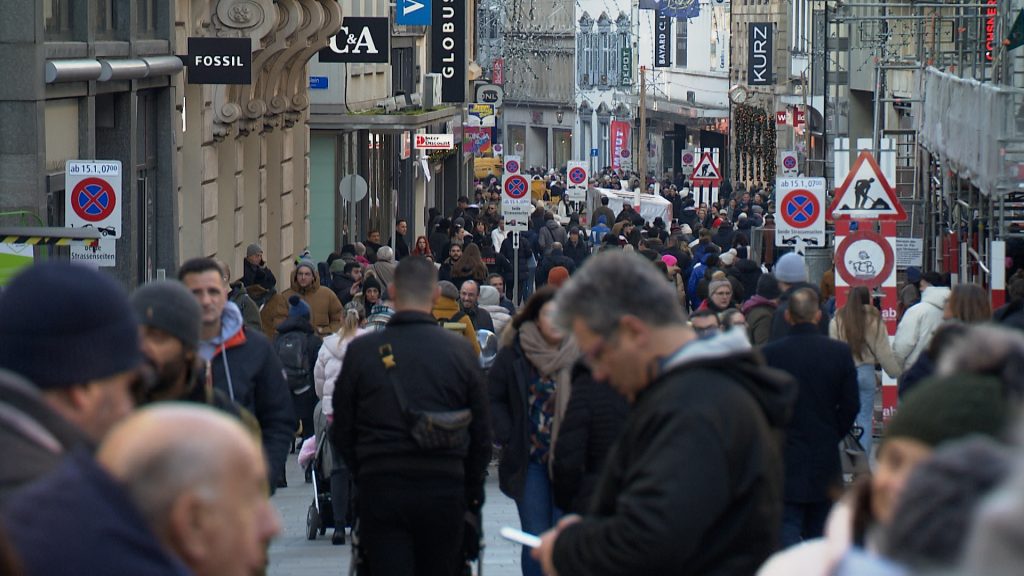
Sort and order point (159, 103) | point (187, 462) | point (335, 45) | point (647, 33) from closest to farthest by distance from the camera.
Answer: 1. point (187, 462)
2. point (159, 103)
3. point (335, 45)
4. point (647, 33)

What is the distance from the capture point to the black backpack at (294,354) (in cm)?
1441

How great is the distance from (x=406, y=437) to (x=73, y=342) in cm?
410

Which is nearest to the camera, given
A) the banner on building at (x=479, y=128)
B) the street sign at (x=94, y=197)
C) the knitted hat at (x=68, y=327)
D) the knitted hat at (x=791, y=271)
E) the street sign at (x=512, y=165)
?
the knitted hat at (x=68, y=327)

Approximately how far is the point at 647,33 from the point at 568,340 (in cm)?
9573

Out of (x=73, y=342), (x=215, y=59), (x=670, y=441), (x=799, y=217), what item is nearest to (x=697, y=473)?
(x=670, y=441)

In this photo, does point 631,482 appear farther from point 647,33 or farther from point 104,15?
point 647,33

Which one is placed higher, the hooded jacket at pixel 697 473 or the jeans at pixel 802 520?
the hooded jacket at pixel 697 473

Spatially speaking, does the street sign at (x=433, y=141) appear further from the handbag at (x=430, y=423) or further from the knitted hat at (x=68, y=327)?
the knitted hat at (x=68, y=327)

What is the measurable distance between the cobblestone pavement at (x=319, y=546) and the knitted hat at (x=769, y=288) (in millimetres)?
2416

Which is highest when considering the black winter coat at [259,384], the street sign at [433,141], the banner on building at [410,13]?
the banner on building at [410,13]

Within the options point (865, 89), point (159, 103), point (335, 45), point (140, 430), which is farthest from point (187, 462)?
point (865, 89)

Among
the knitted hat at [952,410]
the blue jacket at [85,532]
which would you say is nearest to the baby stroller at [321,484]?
the knitted hat at [952,410]

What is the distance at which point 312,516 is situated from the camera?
12.6 m

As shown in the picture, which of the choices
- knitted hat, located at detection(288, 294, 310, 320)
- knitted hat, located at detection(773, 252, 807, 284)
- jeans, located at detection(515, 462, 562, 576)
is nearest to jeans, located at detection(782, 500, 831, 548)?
jeans, located at detection(515, 462, 562, 576)
